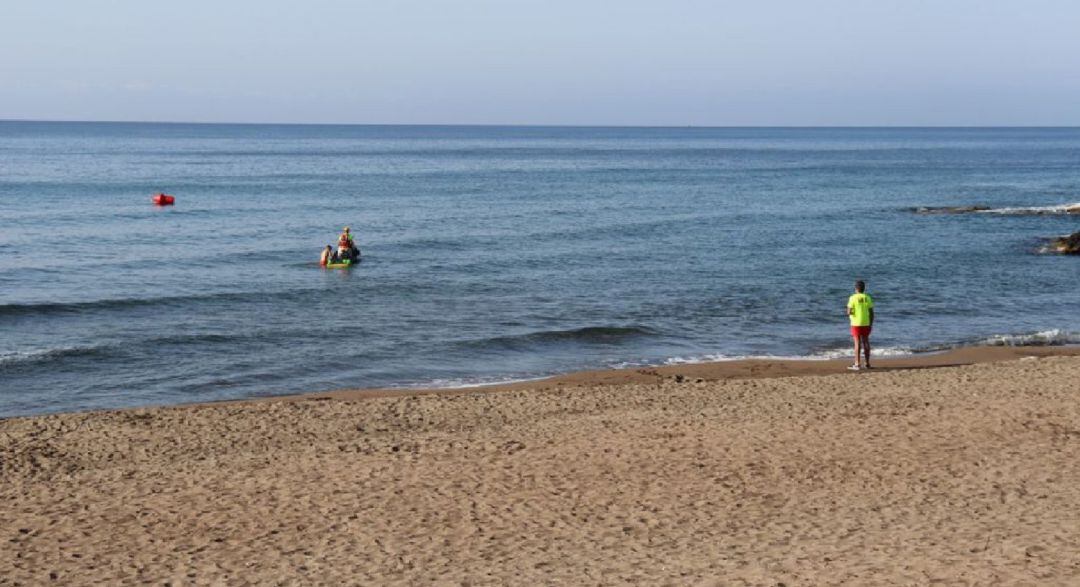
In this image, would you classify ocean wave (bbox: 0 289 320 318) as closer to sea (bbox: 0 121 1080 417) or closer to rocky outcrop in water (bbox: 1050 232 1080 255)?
sea (bbox: 0 121 1080 417)

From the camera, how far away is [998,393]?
54.3ft

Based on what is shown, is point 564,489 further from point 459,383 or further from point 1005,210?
point 1005,210

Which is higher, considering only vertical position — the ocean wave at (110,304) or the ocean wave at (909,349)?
the ocean wave at (110,304)

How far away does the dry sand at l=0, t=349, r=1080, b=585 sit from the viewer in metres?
9.95

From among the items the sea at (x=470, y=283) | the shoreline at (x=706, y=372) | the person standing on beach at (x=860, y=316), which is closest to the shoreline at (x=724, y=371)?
the shoreline at (x=706, y=372)

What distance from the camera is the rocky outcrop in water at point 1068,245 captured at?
3916cm

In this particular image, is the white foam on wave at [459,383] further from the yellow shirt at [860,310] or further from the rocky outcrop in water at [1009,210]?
the rocky outcrop in water at [1009,210]

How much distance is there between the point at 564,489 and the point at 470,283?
64.7 ft

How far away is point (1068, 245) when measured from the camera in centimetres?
3947

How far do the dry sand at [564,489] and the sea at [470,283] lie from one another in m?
4.93

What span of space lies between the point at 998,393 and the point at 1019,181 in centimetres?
7171

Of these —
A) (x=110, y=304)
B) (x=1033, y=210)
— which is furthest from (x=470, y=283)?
(x=1033, y=210)

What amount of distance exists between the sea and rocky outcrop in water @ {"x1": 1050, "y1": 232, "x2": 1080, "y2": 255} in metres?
0.87

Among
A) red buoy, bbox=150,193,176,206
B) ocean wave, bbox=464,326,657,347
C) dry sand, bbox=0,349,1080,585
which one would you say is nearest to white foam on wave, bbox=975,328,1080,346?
dry sand, bbox=0,349,1080,585
